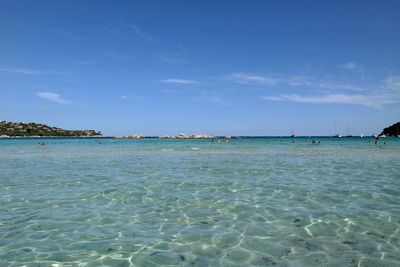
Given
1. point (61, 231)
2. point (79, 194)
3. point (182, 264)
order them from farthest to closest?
1. point (79, 194)
2. point (61, 231)
3. point (182, 264)

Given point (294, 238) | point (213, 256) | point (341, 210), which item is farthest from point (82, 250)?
point (341, 210)

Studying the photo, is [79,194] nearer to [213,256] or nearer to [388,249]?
[213,256]

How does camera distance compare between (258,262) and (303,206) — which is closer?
(258,262)

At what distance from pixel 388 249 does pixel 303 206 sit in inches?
133

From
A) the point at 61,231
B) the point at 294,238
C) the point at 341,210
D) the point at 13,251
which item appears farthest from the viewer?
the point at 341,210

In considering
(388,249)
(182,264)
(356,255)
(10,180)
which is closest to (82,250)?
(182,264)

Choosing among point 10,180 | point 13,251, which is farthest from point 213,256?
point 10,180

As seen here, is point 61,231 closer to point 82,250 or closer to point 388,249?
point 82,250

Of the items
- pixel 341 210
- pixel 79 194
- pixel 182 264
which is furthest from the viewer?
pixel 79 194

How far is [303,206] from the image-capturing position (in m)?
9.09

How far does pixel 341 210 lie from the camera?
28.2 feet

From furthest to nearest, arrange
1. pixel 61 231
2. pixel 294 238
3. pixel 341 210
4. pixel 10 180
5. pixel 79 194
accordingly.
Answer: pixel 10 180 → pixel 79 194 → pixel 341 210 → pixel 61 231 → pixel 294 238

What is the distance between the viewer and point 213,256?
5520 millimetres

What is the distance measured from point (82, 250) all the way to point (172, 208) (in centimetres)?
347
